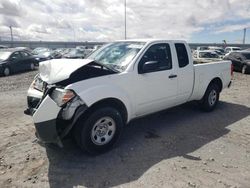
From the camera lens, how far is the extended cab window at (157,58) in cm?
447

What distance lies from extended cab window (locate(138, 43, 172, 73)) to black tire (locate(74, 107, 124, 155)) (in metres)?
1.01

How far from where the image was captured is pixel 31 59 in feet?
54.1

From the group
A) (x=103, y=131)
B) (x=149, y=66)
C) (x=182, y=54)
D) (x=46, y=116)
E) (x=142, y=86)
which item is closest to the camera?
(x=46, y=116)

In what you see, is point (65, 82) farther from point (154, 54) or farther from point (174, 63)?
point (174, 63)

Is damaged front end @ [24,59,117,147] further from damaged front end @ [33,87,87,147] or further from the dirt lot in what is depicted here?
the dirt lot

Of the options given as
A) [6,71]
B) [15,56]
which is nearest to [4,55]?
[15,56]

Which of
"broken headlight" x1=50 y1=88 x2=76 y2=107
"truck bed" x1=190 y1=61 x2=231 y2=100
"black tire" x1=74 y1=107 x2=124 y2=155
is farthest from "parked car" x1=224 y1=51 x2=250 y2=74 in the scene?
"broken headlight" x1=50 y1=88 x2=76 y2=107

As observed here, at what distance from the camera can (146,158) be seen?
13.0 ft

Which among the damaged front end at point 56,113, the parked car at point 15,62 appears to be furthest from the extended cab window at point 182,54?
the parked car at point 15,62

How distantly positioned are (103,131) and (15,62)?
506 inches

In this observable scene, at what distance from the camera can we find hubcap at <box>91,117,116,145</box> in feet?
12.9

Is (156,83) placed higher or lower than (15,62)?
higher

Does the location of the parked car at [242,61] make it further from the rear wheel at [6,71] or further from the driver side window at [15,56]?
the rear wheel at [6,71]

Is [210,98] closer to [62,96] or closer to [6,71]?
[62,96]
